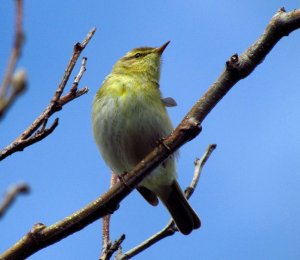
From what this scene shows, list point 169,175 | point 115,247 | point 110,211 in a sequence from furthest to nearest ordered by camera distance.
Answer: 1. point 169,175
2. point 115,247
3. point 110,211

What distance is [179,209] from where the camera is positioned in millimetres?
5898

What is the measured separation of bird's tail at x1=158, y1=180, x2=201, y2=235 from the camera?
5754mm

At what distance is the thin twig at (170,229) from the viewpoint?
10.5 feet

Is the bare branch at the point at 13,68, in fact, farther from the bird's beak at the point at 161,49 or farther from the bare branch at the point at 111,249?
the bird's beak at the point at 161,49

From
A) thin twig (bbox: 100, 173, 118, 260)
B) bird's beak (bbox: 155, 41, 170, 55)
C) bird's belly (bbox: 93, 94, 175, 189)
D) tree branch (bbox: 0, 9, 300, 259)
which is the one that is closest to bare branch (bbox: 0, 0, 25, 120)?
tree branch (bbox: 0, 9, 300, 259)

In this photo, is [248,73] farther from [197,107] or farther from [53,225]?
[53,225]

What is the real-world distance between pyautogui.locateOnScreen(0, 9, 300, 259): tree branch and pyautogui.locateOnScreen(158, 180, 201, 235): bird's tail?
11.1 feet

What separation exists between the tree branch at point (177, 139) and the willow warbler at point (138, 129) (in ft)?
8.82

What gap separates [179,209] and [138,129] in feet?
4.57

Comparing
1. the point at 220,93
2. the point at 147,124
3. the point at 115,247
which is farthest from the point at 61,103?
the point at 147,124

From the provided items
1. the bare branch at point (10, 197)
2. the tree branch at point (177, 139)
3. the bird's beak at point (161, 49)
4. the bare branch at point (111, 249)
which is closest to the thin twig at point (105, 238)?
the bare branch at point (111, 249)

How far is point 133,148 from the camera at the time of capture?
5.20m

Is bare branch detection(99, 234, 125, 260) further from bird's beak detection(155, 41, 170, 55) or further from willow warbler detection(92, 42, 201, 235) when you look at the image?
bird's beak detection(155, 41, 170, 55)

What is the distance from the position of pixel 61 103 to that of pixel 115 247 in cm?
113
